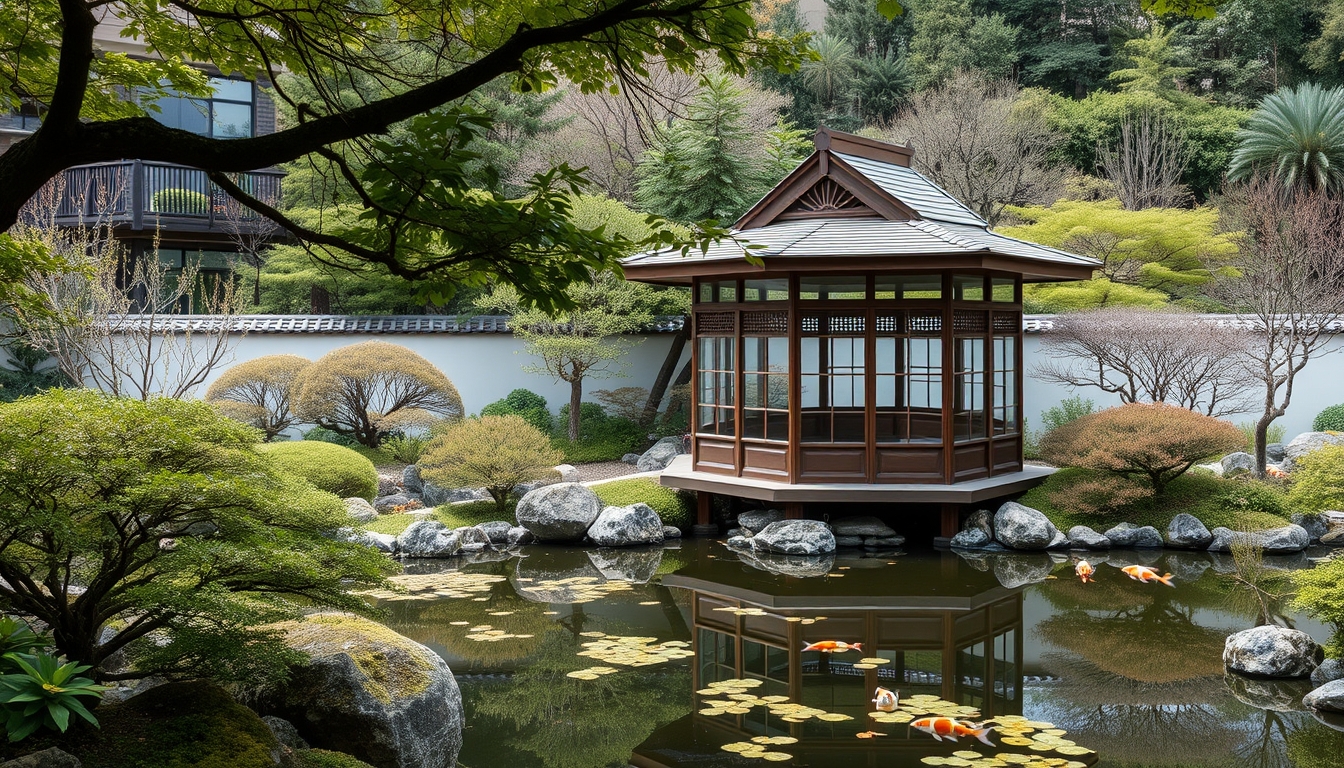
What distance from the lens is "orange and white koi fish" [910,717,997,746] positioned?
18.2 feet

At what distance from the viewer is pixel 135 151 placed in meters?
3.03

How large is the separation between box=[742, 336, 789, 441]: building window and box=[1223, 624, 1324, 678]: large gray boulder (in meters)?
5.12

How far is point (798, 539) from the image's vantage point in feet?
34.7

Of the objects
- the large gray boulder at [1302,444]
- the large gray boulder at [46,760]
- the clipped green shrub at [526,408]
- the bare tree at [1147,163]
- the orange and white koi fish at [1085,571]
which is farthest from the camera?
the bare tree at [1147,163]

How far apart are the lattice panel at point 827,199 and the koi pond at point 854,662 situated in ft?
13.0

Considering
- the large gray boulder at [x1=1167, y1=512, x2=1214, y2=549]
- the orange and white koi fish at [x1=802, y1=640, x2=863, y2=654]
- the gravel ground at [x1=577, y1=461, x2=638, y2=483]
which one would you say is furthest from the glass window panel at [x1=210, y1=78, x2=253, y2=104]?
the large gray boulder at [x1=1167, y1=512, x2=1214, y2=549]

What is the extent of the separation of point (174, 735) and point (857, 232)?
8637mm

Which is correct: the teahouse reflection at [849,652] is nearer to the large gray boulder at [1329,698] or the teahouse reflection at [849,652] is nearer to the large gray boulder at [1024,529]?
the large gray boulder at [1024,529]

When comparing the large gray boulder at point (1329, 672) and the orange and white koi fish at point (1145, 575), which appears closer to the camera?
the large gray boulder at point (1329, 672)

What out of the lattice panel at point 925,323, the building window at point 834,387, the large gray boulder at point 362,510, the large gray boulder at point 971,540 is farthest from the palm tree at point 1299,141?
the large gray boulder at point 362,510

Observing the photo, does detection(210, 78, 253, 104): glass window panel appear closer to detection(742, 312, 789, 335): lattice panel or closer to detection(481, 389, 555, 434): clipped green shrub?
detection(481, 389, 555, 434): clipped green shrub

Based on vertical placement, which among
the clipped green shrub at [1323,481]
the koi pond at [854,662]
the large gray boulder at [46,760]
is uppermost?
the clipped green shrub at [1323,481]

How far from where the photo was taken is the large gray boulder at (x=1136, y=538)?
35.0 ft

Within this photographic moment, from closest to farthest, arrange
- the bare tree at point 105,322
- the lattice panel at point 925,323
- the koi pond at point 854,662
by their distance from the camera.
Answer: the koi pond at point 854,662, the lattice panel at point 925,323, the bare tree at point 105,322
